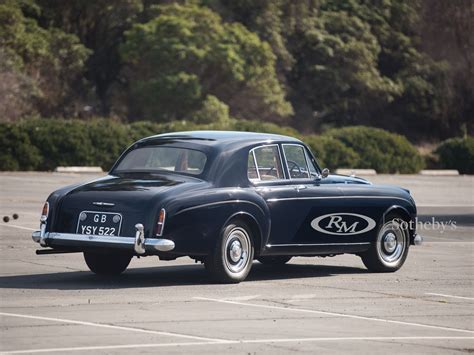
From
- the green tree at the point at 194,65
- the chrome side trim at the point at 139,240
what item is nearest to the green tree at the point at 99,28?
the green tree at the point at 194,65

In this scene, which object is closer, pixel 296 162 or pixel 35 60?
pixel 296 162

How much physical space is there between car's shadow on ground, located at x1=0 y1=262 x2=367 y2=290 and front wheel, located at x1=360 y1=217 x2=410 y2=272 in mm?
267

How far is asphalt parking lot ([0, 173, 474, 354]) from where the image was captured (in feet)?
30.4

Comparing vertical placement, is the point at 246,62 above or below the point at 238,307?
above

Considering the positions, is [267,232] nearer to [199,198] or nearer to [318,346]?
[199,198]

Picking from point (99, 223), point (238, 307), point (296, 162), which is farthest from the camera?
point (296, 162)

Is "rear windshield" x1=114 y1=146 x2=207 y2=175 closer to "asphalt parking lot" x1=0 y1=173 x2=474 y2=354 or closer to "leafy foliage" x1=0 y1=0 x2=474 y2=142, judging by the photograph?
"asphalt parking lot" x1=0 y1=173 x2=474 y2=354

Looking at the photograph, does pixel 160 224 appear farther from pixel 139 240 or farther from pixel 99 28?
pixel 99 28

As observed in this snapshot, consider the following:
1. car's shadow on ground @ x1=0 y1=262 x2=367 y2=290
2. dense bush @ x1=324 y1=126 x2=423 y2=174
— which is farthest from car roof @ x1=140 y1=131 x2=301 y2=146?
dense bush @ x1=324 y1=126 x2=423 y2=174

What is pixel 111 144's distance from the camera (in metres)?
43.8

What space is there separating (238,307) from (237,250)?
201 cm

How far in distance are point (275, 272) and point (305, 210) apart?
3.81 ft

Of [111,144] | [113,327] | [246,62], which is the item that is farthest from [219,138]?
[246,62]

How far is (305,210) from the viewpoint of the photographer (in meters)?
14.3
